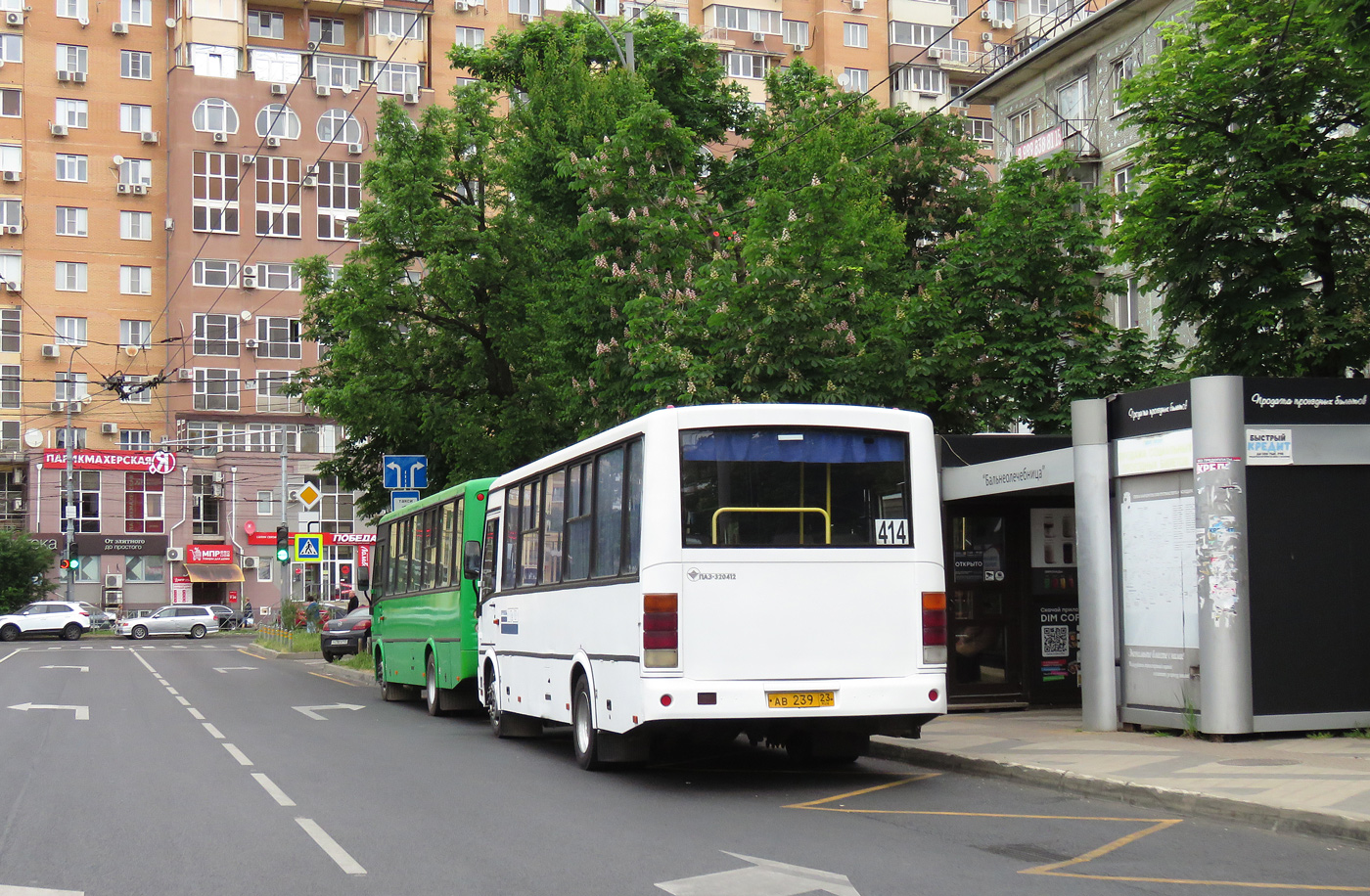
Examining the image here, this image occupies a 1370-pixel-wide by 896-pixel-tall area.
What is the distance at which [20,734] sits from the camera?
58.7ft

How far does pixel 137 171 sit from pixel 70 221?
3852 mm

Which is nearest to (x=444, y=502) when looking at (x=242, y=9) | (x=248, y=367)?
(x=248, y=367)

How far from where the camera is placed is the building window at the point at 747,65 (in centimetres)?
7181

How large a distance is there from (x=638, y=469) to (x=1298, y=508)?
597 cm

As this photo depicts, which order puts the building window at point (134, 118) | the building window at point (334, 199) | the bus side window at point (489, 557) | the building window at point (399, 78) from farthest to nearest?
the building window at point (399, 78) → the building window at point (334, 199) → the building window at point (134, 118) → the bus side window at point (489, 557)

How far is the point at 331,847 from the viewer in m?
9.36

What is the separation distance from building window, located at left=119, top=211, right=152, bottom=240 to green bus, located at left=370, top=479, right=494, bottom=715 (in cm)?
5171

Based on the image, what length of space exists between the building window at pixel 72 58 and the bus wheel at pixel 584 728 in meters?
67.0

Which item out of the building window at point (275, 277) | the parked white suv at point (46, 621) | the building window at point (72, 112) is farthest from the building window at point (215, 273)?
the parked white suv at point (46, 621)

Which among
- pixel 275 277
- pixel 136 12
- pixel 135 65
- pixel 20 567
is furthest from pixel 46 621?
pixel 136 12

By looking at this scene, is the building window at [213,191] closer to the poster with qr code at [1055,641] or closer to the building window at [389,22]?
the building window at [389,22]

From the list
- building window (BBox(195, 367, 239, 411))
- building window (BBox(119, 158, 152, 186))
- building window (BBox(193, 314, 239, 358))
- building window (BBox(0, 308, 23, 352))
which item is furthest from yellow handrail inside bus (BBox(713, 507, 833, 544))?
building window (BBox(119, 158, 152, 186))

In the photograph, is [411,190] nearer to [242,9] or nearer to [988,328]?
[988,328]

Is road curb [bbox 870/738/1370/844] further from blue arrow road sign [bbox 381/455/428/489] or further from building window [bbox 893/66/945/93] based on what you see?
building window [bbox 893/66/945/93]
